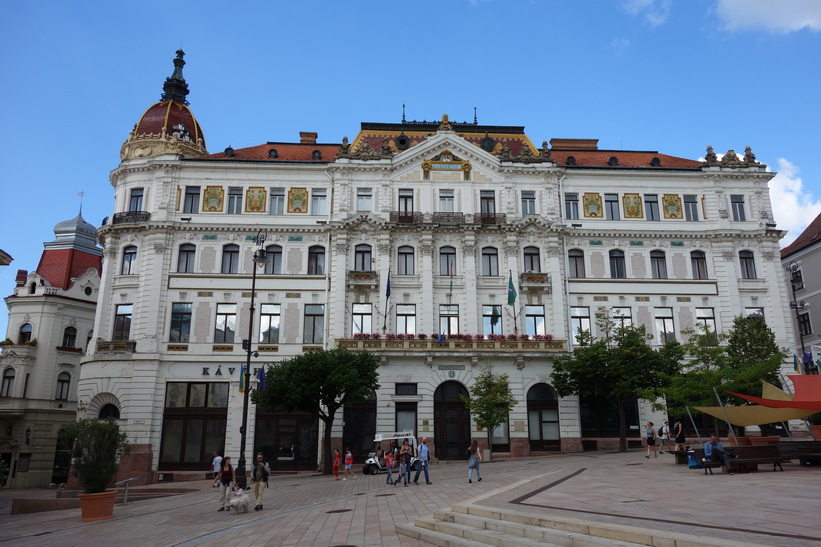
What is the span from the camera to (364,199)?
42.9 metres

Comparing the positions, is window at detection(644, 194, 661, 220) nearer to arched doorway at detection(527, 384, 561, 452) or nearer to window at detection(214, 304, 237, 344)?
arched doorway at detection(527, 384, 561, 452)

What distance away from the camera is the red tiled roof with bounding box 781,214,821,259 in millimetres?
50188

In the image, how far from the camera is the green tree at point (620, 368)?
116 ft

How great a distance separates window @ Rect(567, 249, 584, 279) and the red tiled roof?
2150 cm

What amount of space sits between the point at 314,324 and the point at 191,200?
12.1 meters

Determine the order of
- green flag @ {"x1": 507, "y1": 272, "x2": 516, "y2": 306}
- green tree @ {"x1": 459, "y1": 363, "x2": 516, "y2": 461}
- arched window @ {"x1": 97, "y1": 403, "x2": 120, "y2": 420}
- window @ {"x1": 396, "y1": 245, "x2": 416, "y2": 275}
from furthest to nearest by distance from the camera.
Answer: window @ {"x1": 396, "y1": 245, "x2": 416, "y2": 275} → green flag @ {"x1": 507, "y1": 272, "x2": 516, "y2": 306} → arched window @ {"x1": 97, "y1": 403, "x2": 120, "y2": 420} → green tree @ {"x1": 459, "y1": 363, "x2": 516, "y2": 461}

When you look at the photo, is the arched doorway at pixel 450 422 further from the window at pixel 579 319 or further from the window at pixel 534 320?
the window at pixel 579 319

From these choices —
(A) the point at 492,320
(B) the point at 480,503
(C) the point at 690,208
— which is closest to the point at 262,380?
(A) the point at 492,320

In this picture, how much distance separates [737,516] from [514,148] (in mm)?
37255

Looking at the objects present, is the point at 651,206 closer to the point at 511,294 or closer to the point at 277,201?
the point at 511,294

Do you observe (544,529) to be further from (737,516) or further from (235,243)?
(235,243)

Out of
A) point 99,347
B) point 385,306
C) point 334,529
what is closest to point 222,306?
point 99,347

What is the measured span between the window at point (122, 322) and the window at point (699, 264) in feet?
123

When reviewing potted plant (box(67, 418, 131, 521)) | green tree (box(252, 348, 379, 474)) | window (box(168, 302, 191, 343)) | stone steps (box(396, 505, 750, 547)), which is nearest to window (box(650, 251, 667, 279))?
green tree (box(252, 348, 379, 474))
